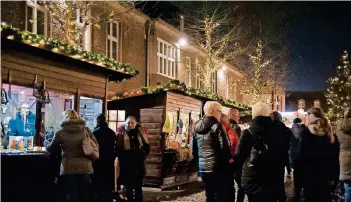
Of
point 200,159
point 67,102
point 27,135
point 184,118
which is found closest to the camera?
point 200,159

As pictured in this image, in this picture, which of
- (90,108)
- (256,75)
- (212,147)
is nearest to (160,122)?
(90,108)

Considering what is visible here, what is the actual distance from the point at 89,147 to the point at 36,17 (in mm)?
8205

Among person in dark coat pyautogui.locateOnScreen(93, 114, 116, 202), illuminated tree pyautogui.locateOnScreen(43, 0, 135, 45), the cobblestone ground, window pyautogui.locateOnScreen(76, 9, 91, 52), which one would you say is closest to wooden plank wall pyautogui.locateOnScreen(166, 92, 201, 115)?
the cobblestone ground

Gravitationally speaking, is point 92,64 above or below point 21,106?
above

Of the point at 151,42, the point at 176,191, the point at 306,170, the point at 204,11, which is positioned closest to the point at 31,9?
the point at 176,191

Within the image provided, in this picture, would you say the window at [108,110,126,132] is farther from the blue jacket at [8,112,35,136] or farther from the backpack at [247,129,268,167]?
the backpack at [247,129,268,167]

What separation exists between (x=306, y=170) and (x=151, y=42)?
1594cm

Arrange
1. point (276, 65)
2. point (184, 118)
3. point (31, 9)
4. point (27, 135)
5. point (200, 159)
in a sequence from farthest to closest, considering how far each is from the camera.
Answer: point (276, 65)
point (184, 118)
point (31, 9)
point (27, 135)
point (200, 159)

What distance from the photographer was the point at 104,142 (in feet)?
31.1

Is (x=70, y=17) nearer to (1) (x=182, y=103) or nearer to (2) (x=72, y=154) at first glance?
(1) (x=182, y=103)

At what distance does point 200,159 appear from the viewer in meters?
7.12

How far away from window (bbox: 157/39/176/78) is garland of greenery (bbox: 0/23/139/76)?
11332mm

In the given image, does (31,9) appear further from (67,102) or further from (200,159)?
(200,159)

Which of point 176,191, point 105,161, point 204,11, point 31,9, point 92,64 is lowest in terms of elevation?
point 176,191
